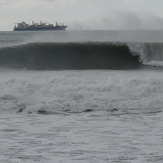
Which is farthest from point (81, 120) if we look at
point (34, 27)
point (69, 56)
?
point (34, 27)

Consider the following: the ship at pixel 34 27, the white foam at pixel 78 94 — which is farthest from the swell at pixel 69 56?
the ship at pixel 34 27

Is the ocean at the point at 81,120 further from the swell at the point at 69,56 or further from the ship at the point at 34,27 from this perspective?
the ship at the point at 34,27

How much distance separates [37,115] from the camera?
35.2 ft

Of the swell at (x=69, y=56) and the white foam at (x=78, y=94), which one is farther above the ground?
the swell at (x=69, y=56)

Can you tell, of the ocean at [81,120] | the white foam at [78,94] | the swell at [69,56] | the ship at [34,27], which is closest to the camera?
the ocean at [81,120]

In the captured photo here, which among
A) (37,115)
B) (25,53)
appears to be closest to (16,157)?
(37,115)

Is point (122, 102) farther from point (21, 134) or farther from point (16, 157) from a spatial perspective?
point (16, 157)

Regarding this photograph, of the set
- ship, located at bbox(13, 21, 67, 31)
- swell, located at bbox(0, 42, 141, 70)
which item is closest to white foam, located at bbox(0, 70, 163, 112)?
swell, located at bbox(0, 42, 141, 70)

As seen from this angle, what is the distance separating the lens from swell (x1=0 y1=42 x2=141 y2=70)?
23.8m

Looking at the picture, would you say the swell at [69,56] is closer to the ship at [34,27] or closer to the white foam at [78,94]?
the white foam at [78,94]

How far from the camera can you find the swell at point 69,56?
78.0 ft

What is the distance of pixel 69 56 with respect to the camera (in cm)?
2564

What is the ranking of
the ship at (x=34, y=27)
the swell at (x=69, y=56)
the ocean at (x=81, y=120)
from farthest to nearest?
the ship at (x=34, y=27) < the swell at (x=69, y=56) < the ocean at (x=81, y=120)

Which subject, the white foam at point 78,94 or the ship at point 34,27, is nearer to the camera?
the white foam at point 78,94
